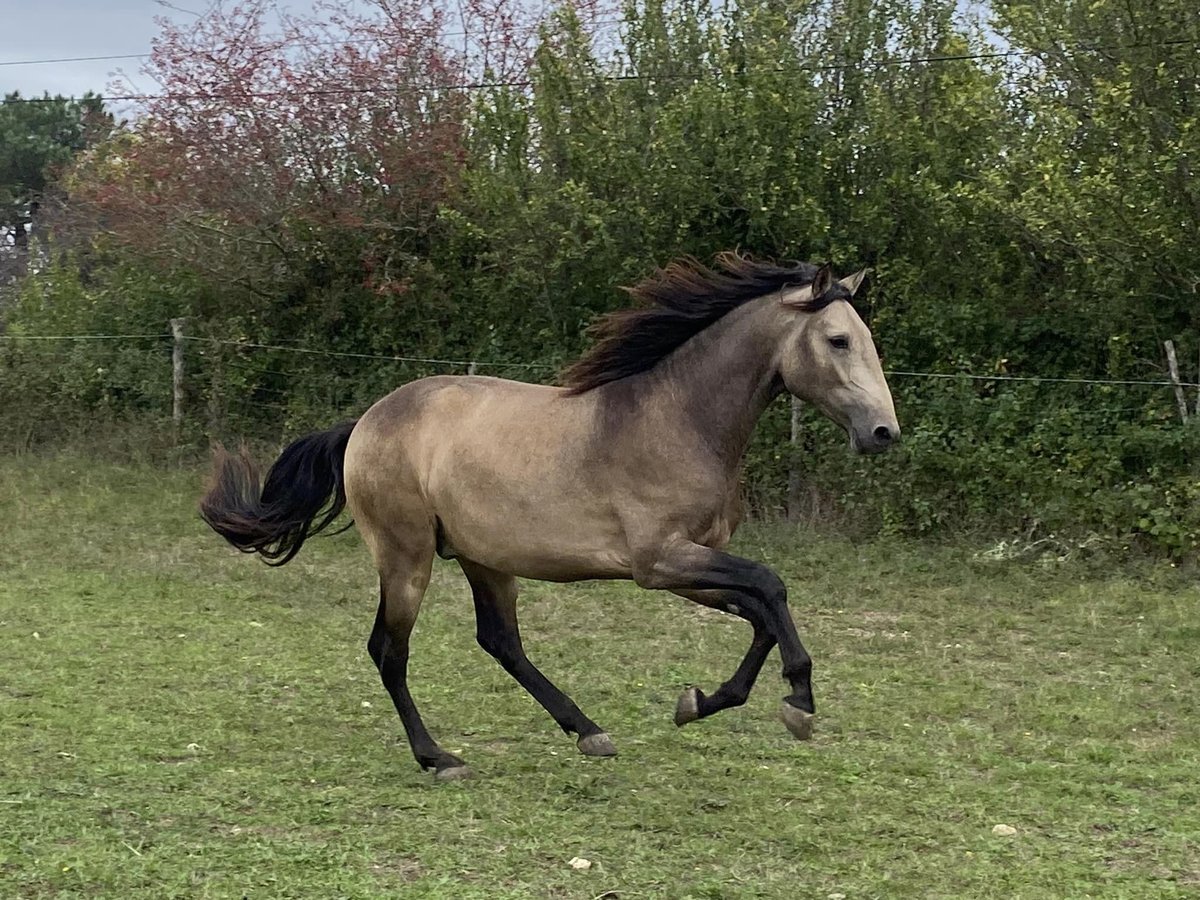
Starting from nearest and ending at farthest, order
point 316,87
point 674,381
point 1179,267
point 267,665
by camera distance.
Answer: point 674,381 < point 267,665 < point 1179,267 < point 316,87

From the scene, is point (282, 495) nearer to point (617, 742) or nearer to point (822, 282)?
point (617, 742)

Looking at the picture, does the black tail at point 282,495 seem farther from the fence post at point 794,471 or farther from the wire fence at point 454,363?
the wire fence at point 454,363

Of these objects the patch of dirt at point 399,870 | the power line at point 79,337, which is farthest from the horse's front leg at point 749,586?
the power line at point 79,337

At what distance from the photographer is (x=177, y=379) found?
48.0 feet

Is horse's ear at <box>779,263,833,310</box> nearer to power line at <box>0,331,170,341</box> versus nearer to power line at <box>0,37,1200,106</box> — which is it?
power line at <box>0,37,1200,106</box>

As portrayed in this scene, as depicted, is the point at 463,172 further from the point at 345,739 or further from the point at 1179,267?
the point at 345,739

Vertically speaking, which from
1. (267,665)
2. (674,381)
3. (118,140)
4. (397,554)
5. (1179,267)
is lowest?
(267,665)

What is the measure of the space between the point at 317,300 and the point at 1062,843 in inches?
469

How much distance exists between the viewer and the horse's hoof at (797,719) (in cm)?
437

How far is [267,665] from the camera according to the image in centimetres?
704

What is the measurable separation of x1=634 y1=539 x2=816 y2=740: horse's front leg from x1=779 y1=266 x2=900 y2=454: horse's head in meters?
0.59

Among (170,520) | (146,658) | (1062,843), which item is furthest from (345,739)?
(170,520)

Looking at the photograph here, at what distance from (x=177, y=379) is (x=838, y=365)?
1155 centimetres

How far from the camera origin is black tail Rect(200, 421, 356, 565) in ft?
19.3
